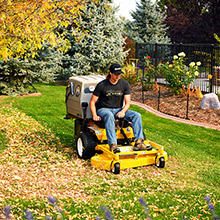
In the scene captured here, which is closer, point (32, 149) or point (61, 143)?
point (32, 149)

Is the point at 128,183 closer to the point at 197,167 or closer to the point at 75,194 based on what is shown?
the point at 75,194

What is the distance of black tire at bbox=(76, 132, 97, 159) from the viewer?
6321mm

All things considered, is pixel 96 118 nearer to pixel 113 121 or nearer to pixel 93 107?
pixel 93 107

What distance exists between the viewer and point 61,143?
7.77 m

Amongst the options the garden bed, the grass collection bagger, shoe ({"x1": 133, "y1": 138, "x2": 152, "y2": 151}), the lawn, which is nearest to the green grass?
the lawn

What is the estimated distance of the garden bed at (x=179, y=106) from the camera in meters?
10.5

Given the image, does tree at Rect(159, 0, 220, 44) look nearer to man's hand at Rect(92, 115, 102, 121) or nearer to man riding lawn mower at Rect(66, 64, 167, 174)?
man riding lawn mower at Rect(66, 64, 167, 174)

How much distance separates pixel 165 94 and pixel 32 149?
7.36 meters

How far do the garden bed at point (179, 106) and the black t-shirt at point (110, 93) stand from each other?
4271 mm

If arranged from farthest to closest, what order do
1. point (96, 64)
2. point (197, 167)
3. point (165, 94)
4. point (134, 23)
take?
point (134, 23) < point (96, 64) < point (165, 94) < point (197, 167)

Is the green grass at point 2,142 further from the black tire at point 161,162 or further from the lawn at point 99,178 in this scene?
the black tire at point 161,162

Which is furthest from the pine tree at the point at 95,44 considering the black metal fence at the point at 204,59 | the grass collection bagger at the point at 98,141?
the grass collection bagger at the point at 98,141

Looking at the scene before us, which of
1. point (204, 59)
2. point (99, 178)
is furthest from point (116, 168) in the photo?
point (204, 59)

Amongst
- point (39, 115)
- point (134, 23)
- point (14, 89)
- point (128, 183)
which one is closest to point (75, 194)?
point (128, 183)
